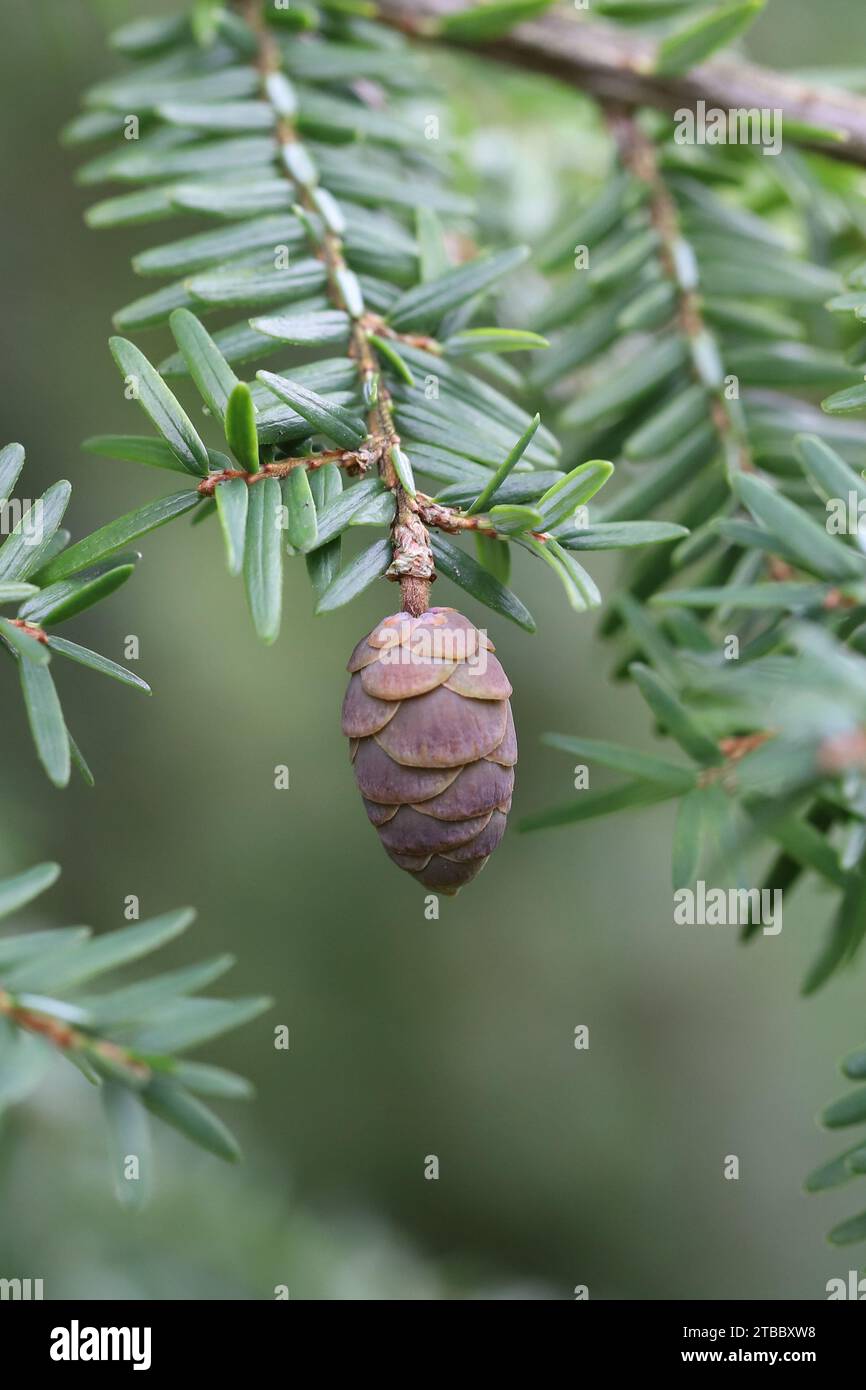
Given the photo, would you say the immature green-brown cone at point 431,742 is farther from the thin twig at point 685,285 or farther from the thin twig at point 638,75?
the thin twig at point 638,75

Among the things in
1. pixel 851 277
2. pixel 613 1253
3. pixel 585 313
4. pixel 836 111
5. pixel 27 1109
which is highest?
pixel 836 111

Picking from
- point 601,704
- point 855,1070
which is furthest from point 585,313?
point 601,704

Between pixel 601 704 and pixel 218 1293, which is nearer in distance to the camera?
pixel 218 1293

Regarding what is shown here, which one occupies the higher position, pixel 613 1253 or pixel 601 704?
pixel 601 704

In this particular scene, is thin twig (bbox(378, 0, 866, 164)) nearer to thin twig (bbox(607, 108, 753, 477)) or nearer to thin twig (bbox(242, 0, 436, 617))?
thin twig (bbox(607, 108, 753, 477))
